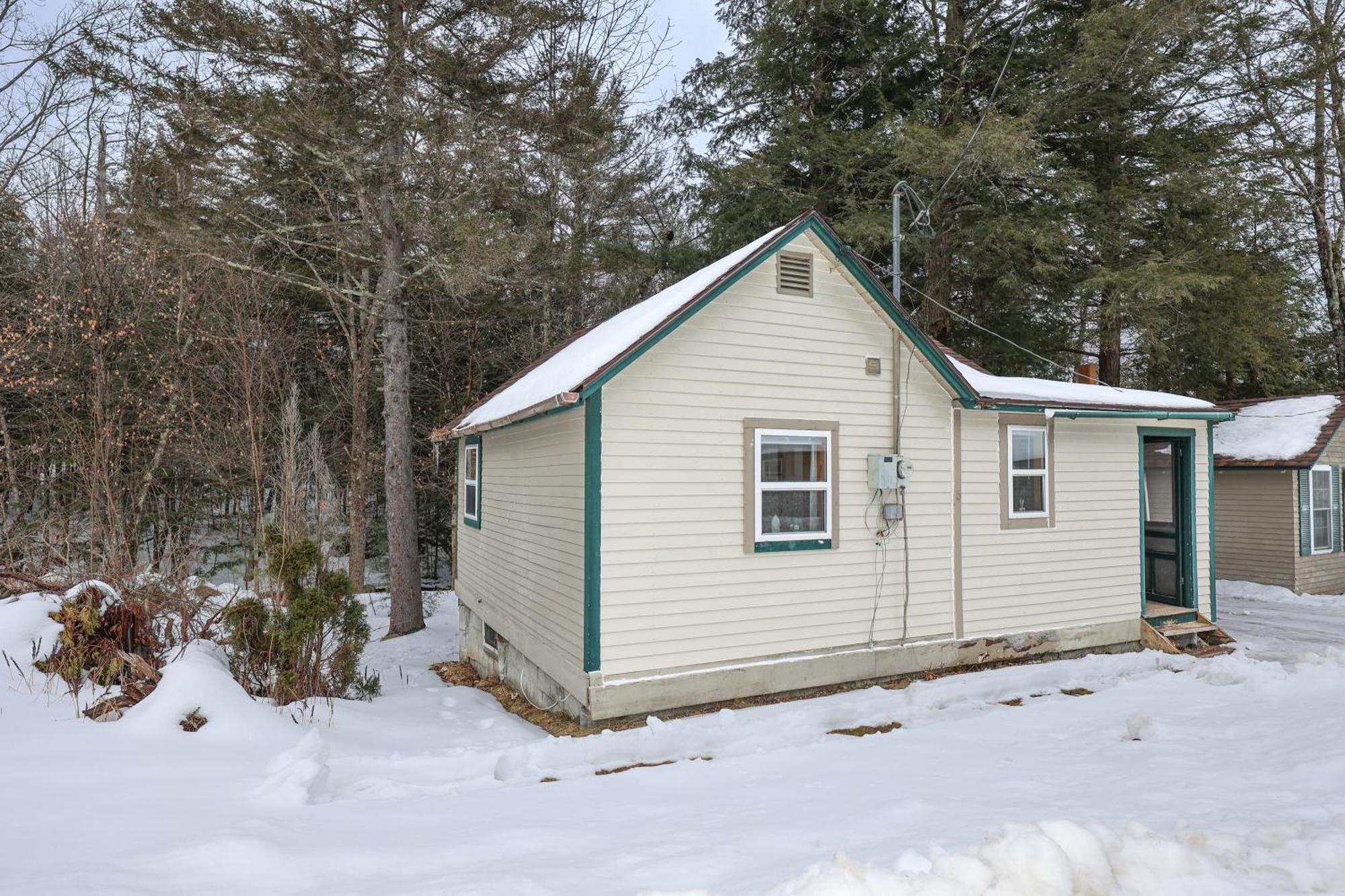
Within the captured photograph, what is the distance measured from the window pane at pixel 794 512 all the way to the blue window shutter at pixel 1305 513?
11705 mm

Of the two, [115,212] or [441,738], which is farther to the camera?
[115,212]

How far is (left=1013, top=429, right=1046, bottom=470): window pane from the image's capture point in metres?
8.73

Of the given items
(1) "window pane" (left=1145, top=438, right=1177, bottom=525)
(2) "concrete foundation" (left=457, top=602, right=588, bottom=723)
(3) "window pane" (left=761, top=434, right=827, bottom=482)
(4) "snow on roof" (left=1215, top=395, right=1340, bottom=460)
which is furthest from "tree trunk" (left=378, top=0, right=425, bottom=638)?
(4) "snow on roof" (left=1215, top=395, right=1340, bottom=460)

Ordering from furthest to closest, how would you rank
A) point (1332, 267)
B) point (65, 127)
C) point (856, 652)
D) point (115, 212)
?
point (1332, 267), point (65, 127), point (115, 212), point (856, 652)

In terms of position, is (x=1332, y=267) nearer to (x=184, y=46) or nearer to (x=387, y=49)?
(x=387, y=49)

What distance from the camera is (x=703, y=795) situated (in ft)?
15.9

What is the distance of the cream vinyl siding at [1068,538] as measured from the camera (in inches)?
330

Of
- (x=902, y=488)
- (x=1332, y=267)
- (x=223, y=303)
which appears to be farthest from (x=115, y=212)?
(x=1332, y=267)

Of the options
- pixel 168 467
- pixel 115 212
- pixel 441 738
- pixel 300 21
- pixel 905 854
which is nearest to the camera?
pixel 905 854

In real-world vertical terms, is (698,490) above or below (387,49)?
below

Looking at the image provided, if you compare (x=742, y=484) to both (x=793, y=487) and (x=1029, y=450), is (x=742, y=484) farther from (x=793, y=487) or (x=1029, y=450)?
(x=1029, y=450)

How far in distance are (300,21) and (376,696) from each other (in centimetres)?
912

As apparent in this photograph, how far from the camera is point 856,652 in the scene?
7.55m

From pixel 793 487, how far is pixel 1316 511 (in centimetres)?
1298
